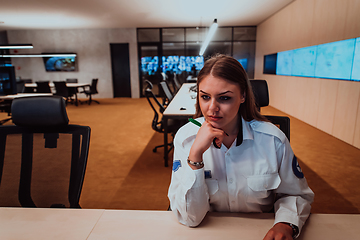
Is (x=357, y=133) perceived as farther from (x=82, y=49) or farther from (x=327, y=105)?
(x=82, y=49)

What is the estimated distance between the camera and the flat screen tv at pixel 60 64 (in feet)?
33.3

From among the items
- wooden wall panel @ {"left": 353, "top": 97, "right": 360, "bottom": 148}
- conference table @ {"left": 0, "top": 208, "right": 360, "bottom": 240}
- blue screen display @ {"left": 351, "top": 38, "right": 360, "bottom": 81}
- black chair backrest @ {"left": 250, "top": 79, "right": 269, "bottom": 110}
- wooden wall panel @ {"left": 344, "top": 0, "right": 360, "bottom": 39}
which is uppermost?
wooden wall panel @ {"left": 344, "top": 0, "right": 360, "bottom": 39}

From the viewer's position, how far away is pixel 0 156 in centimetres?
139

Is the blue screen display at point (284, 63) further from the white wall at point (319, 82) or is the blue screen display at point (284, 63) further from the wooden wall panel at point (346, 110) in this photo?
the wooden wall panel at point (346, 110)

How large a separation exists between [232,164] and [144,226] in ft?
1.41

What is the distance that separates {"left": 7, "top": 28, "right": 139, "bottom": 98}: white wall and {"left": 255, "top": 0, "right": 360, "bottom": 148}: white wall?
586 cm

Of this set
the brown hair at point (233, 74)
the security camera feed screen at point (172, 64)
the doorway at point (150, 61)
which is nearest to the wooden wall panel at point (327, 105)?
the brown hair at point (233, 74)

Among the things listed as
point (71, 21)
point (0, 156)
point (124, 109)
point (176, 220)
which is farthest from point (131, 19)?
point (176, 220)

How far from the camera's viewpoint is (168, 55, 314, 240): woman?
888 millimetres

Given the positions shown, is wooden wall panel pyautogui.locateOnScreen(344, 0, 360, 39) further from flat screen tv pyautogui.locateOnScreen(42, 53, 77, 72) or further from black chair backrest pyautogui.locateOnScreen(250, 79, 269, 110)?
flat screen tv pyautogui.locateOnScreen(42, 53, 77, 72)

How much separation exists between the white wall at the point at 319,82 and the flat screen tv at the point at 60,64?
26.9 ft

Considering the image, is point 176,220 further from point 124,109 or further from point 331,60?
point 124,109

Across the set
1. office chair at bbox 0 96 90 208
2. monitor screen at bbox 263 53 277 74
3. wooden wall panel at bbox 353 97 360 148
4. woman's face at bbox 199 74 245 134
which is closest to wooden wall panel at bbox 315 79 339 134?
wooden wall panel at bbox 353 97 360 148

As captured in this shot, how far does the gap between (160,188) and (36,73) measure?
33.7 feet
